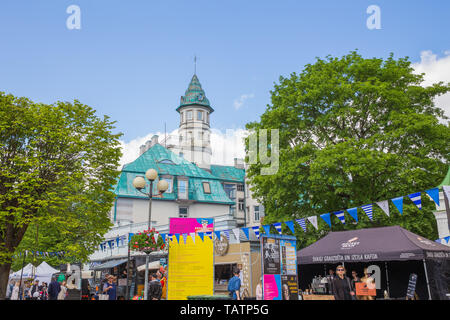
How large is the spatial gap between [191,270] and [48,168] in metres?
10.6

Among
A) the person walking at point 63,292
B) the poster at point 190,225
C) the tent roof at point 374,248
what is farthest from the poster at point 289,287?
the person walking at point 63,292

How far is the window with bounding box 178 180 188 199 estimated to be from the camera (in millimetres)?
49344

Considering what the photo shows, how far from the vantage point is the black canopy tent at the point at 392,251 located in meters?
14.9

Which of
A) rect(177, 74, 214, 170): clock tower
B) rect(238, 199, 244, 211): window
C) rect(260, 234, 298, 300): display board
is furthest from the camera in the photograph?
rect(177, 74, 214, 170): clock tower

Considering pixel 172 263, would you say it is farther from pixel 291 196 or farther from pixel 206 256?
pixel 291 196

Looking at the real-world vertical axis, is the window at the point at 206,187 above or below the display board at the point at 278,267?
above

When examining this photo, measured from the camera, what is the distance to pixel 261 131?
2530cm

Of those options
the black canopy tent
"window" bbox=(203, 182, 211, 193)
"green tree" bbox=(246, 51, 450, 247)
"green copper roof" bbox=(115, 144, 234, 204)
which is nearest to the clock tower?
"green copper roof" bbox=(115, 144, 234, 204)

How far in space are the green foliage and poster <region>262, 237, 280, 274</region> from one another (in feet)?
39.3

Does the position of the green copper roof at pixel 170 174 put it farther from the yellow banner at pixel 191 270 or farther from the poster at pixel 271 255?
the poster at pixel 271 255

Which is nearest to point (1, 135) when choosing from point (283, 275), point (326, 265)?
point (283, 275)

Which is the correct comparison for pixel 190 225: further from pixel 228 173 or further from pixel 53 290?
pixel 228 173

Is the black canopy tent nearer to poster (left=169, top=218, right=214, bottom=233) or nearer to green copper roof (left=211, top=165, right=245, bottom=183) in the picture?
poster (left=169, top=218, right=214, bottom=233)

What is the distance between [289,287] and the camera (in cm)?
1340
